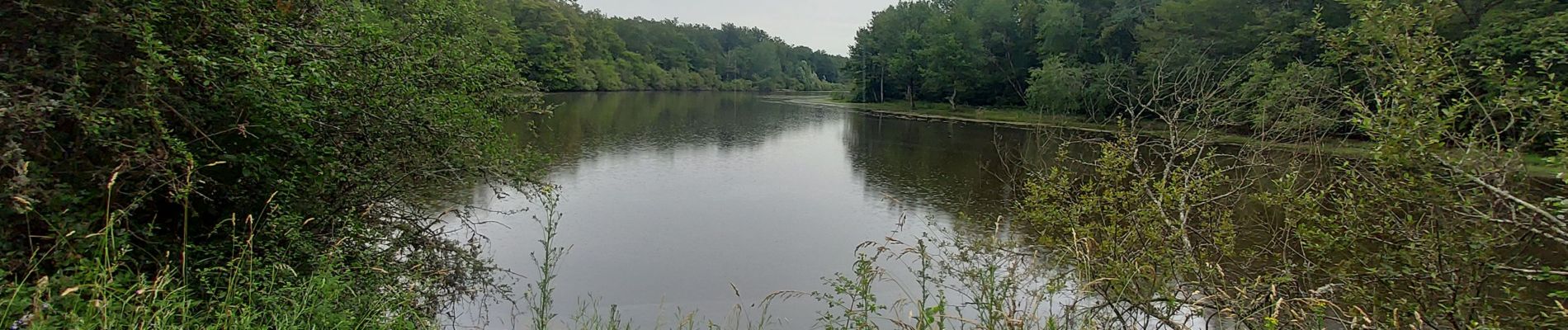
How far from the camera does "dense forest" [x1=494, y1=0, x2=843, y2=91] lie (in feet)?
193

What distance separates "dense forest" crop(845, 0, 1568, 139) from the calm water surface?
111 inches

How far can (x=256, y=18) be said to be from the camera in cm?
381

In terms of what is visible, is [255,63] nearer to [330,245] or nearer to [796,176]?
[330,245]

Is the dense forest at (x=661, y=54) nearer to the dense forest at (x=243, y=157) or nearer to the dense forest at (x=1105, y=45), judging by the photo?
the dense forest at (x=1105, y=45)

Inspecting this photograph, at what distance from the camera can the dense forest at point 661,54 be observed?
2315 inches

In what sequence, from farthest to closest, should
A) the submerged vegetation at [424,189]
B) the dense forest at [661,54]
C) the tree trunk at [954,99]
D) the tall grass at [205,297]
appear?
1. the dense forest at [661,54]
2. the tree trunk at [954,99]
3. the submerged vegetation at [424,189]
4. the tall grass at [205,297]

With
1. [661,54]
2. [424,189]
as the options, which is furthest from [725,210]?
[661,54]

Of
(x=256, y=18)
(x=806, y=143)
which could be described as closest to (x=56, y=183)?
(x=256, y=18)

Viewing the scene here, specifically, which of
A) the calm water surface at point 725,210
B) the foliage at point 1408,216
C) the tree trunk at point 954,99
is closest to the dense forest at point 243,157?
the calm water surface at point 725,210

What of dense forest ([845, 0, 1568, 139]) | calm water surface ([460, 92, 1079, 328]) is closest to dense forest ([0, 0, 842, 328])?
calm water surface ([460, 92, 1079, 328])

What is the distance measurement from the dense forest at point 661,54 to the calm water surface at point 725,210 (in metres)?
29.5

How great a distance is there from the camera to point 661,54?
8750cm

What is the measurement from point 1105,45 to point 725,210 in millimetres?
29308

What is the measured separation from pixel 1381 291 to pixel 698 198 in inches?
342
